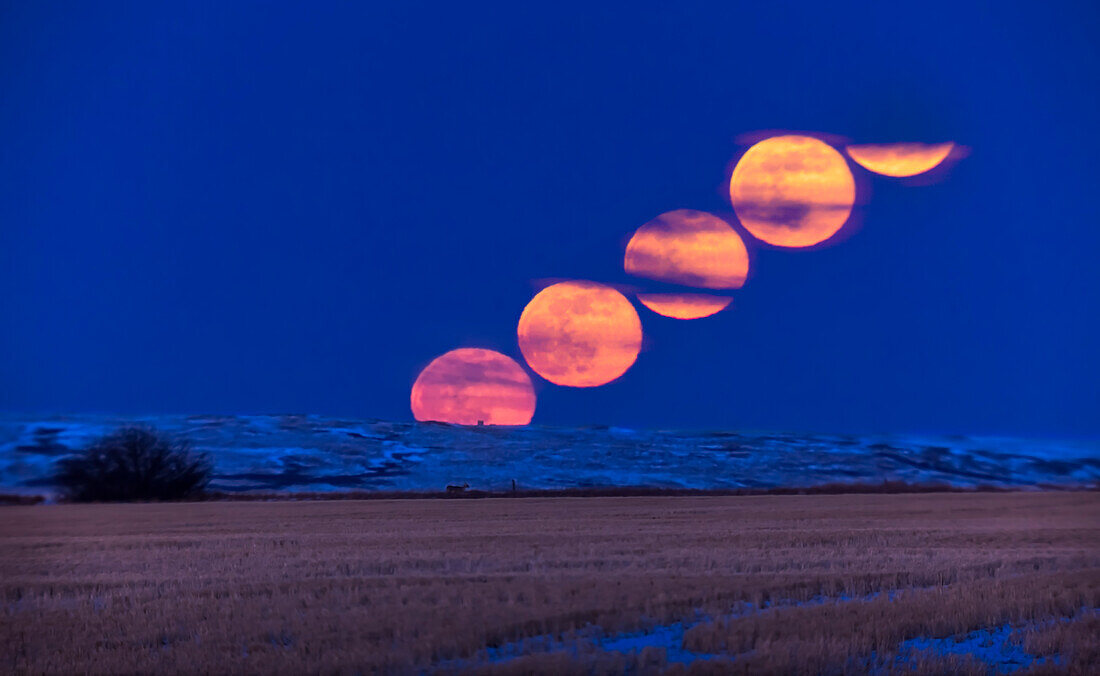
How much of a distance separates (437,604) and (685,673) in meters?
5.18

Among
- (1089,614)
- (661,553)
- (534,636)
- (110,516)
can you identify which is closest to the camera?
(534,636)

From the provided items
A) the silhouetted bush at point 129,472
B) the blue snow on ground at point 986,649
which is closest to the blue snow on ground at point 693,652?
the blue snow on ground at point 986,649

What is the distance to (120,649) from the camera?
36.7ft

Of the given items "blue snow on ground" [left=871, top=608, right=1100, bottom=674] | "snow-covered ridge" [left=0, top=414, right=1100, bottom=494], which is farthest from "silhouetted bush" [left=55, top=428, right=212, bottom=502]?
"blue snow on ground" [left=871, top=608, right=1100, bottom=674]

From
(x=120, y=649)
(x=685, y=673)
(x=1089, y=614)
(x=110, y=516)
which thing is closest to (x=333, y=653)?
(x=120, y=649)

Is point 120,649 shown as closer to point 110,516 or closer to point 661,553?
point 661,553

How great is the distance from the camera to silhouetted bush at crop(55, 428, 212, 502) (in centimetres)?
6781

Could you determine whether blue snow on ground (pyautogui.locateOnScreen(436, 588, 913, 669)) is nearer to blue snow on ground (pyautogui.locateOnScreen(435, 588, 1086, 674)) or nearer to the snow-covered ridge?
blue snow on ground (pyautogui.locateOnScreen(435, 588, 1086, 674))

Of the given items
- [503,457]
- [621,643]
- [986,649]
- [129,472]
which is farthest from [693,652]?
[503,457]

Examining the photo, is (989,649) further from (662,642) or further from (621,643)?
(621,643)

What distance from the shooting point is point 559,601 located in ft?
46.4

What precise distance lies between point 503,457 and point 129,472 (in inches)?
1762

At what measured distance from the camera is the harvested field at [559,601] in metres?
10.5

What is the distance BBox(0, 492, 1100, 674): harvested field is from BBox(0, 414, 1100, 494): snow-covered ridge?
6649cm
